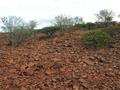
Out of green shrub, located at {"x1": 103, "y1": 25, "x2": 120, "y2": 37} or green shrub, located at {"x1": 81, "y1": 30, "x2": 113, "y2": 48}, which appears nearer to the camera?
green shrub, located at {"x1": 81, "y1": 30, "x2": 113, "y2": 48}

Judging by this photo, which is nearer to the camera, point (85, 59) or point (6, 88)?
point (6, 88)

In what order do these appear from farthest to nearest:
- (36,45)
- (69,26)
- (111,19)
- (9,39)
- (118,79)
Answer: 1. (111,19)
2. (69,26)
3. (9,39)
4. (36,45)
5. (118,79)

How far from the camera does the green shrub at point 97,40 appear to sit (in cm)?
1256

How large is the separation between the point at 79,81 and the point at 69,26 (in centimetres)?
911

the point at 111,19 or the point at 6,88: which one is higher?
the point at 111,19

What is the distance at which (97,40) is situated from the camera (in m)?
12.6

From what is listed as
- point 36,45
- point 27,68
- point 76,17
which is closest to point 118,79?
point 27,68

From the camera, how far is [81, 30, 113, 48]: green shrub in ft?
41.2

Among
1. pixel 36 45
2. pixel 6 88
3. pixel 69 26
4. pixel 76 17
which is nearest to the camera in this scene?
pixel 6 88

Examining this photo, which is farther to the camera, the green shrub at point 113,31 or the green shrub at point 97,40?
the green shrub at point 113,31

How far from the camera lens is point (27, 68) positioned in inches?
398

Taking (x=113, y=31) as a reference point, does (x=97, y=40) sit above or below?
below

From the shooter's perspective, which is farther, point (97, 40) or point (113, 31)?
point (113, 31)

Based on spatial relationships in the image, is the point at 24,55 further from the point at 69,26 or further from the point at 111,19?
the point at 111,19
